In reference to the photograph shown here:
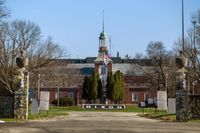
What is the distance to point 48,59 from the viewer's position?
67188 mm

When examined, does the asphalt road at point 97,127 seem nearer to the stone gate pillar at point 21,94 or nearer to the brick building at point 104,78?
the stone gate pillar at point 21,94

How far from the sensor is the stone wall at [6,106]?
Result: 34969 mm

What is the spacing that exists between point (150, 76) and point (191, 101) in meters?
65.0

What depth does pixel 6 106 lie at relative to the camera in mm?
35094

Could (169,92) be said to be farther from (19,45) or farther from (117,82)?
(19,45)

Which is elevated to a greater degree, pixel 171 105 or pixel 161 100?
pixel 161 100

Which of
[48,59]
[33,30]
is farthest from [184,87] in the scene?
[33,30]

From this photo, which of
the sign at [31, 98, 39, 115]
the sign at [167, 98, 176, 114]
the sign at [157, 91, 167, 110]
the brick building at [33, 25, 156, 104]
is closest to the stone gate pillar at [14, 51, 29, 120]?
the sign at [31, 98, 39, 115]

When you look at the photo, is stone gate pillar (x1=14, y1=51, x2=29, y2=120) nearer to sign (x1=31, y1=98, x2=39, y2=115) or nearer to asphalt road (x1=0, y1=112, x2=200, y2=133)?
sign (x1=31, y1=98, x2=39, y2=115)

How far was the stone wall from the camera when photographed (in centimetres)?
3497

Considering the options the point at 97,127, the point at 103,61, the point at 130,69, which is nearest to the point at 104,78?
the point at 103,61

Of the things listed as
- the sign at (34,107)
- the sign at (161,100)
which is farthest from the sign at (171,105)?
the sign at (34,107)

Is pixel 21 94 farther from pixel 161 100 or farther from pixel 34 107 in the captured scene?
pixel 161 100

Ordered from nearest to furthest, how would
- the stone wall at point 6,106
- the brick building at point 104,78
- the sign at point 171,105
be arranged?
the stone wall at point 6,106 → the sign at point 171,105 → the brick building at point 104,78
